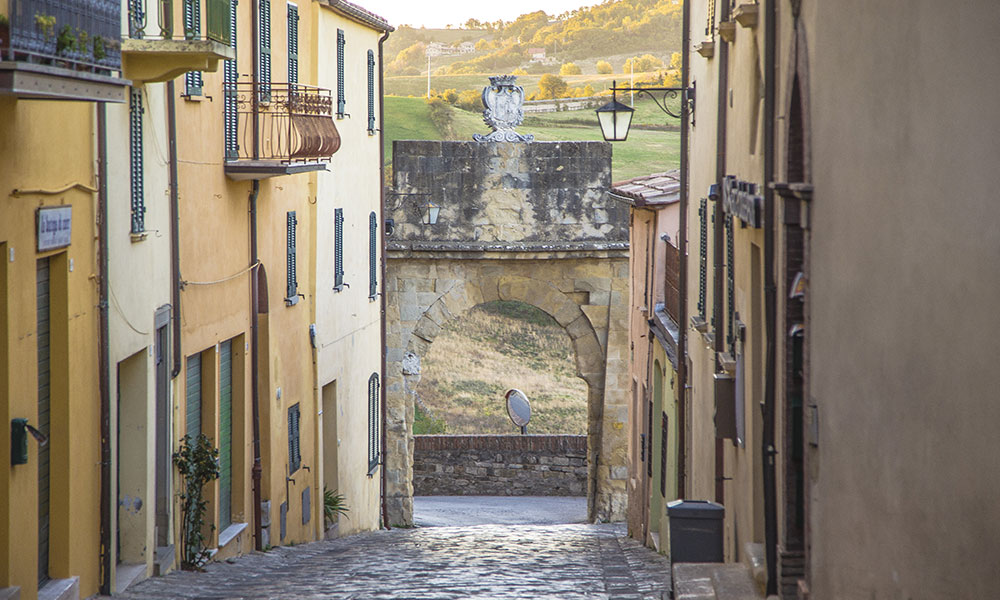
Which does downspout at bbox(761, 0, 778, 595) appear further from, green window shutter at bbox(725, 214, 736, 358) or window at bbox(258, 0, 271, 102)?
window at bbox(258, 0, 271, 102)

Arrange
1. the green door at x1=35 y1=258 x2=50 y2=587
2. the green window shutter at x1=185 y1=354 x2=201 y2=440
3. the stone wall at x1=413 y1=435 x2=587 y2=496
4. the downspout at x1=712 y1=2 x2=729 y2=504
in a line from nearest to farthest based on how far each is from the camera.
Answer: the green door at x1=35 y1=258 x2=50 y2=587 < the downspout at x1=712 y1=2 x2=729 y2=504 < the green window shutter at x1=185 y1=354 x2=201 y2=440 < the stone wall at x1=413 y1=435 x2=587 y2=496

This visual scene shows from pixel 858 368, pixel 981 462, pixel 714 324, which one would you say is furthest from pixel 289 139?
pixel 981 462

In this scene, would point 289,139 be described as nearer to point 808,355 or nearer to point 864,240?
point 808,355

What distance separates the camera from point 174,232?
10805 mm

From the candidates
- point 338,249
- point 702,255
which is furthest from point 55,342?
point 338,249

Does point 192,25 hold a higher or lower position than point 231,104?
higher

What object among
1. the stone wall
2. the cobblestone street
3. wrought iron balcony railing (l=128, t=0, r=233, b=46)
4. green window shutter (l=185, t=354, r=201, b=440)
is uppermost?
wrought iron balcony railing (l=128, t=0, r=233, b=46)

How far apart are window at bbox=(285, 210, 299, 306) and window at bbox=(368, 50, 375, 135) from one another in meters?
4.72

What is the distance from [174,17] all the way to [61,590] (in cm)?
513

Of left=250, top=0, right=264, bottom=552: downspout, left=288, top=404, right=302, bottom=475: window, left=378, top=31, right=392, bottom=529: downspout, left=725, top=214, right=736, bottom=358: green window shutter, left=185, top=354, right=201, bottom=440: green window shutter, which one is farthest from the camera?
left=378, top=31, right=392, bottom=529: downspout

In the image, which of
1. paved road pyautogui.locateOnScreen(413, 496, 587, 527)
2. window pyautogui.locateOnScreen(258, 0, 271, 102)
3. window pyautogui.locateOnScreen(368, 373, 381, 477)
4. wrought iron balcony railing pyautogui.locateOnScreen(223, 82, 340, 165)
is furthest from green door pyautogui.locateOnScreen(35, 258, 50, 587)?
paved road pyautogui.locateOnScreen(413, 496, 587, 527)

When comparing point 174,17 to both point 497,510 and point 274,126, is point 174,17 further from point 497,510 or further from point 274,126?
point 497,510

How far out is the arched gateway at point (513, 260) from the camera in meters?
21.9

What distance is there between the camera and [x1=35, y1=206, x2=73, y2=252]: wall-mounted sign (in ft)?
25.0
